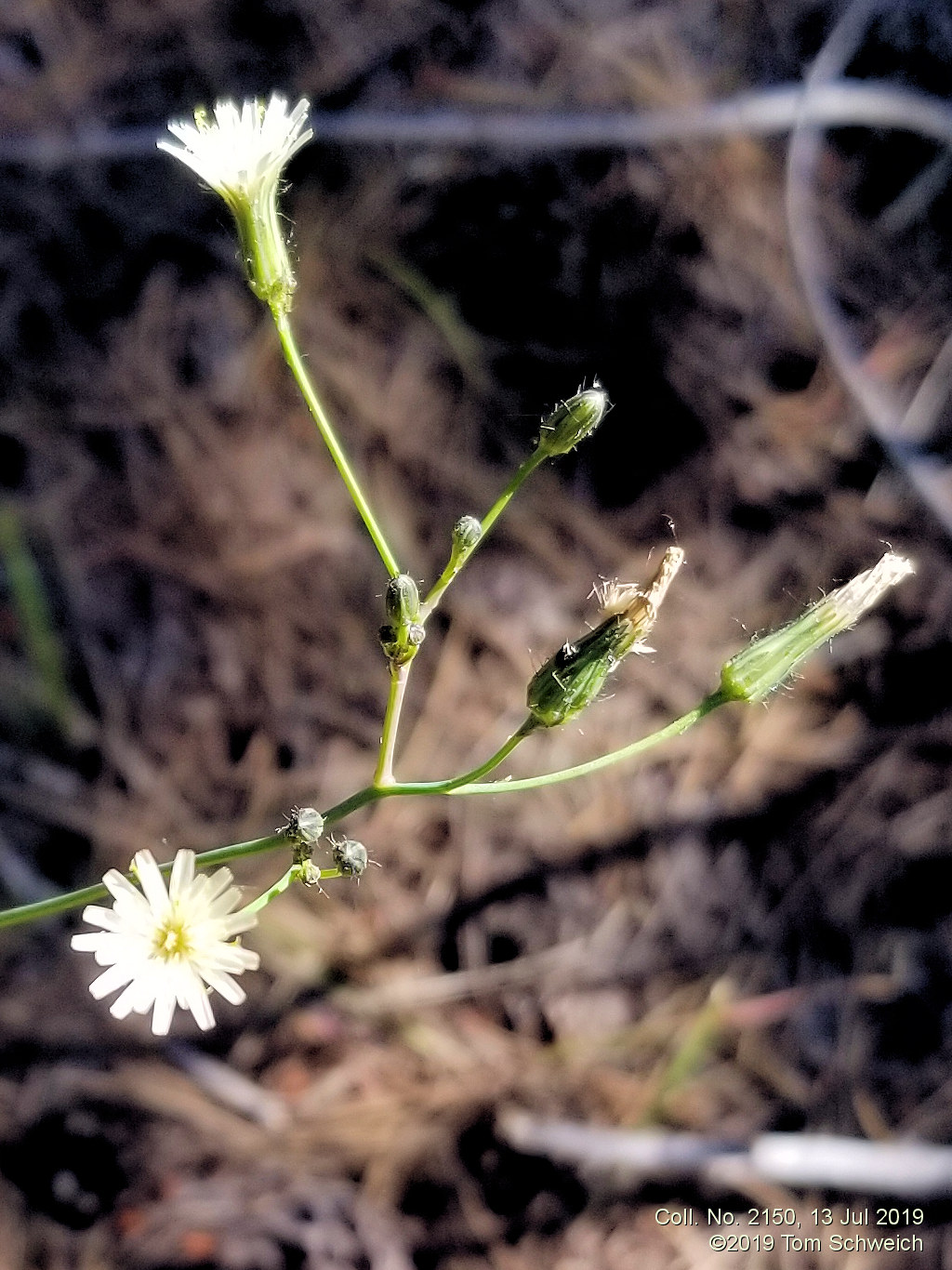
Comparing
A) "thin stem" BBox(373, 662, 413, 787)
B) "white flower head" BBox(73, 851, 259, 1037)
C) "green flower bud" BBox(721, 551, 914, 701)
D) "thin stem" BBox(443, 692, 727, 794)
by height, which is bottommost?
"white flower head" BBox(73, 851, 259, 1037)

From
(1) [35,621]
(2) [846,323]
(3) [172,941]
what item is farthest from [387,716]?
(2) [846,323]

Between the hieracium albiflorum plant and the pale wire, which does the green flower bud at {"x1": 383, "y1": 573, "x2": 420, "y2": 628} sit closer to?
the hieracium albiflorum plant

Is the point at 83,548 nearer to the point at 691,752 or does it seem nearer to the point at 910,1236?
the point at 691,752

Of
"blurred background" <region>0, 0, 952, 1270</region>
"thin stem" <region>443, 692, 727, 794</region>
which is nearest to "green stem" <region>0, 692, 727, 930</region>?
"thin stem" <region>443, 692, 727, 794</region>

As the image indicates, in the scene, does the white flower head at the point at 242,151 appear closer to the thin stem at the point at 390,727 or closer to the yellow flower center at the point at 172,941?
the thin stem at the point at 390,727

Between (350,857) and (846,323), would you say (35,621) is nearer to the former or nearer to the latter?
(350,857)

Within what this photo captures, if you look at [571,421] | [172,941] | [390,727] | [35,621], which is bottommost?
[172,941]
